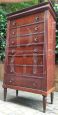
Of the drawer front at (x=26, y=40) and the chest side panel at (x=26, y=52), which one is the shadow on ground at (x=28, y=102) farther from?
the drawer front at (x=26, y=40)

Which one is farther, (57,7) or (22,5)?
(22,5)

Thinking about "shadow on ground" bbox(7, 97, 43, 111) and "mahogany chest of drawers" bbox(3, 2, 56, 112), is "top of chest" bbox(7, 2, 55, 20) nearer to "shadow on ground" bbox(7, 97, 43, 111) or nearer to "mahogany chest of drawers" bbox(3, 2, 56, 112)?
"mahogany chest of drawers" bbox(3, 2, 56, 112)

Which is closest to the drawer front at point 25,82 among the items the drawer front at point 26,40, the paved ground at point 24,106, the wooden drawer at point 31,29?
the paved ground at point 24,106

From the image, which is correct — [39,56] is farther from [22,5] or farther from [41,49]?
[22,5]

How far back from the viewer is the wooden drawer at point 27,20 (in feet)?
8.54

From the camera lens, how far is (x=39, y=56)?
8.49 feet

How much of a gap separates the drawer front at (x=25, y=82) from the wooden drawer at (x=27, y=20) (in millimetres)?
691

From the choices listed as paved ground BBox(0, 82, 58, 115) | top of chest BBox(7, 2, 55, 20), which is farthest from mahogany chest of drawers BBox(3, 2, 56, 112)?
paved ground BBox(0, 82, 58, 115)

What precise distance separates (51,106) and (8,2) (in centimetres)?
347

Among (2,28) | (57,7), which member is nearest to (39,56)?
(57,7)

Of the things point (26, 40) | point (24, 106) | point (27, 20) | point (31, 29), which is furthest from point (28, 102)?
point (27, 20)

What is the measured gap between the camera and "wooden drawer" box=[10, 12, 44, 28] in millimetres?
2604

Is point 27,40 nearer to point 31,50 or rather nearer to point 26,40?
point 26,40

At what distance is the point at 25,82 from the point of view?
2711 millimetres
